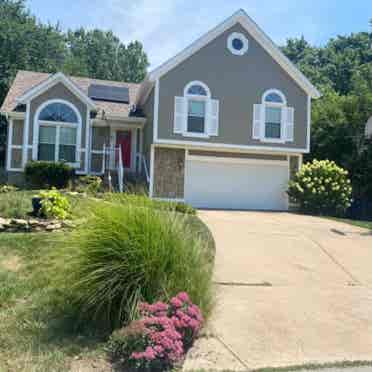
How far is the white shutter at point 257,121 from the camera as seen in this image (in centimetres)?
1914

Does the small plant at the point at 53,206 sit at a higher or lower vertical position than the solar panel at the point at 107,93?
lower

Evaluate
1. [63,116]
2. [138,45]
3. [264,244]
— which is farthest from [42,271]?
[138,45]

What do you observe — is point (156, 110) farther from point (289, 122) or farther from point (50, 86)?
point (289, 122)

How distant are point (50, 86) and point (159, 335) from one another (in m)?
15.7

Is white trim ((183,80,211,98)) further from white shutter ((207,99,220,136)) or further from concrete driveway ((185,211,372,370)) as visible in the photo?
concrete driveway ((185,211,372,370))

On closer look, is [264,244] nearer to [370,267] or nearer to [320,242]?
[320,242]

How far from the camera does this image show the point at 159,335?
463cm

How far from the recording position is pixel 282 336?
5.55 meters

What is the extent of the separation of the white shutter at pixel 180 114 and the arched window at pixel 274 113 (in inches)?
144

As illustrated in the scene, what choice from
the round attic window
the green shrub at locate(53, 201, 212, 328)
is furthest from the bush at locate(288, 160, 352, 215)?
the green shrub at locate(53, 201, 212, 328)

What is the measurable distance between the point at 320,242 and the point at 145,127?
1138 centimetres

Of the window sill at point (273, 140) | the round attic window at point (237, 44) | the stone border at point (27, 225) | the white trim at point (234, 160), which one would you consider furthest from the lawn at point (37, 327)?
the round attic window at point (237, 44)

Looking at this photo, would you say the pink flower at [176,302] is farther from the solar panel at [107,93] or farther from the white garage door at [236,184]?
the solar panel at [107,93]

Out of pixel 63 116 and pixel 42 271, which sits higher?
pixel 63 116
